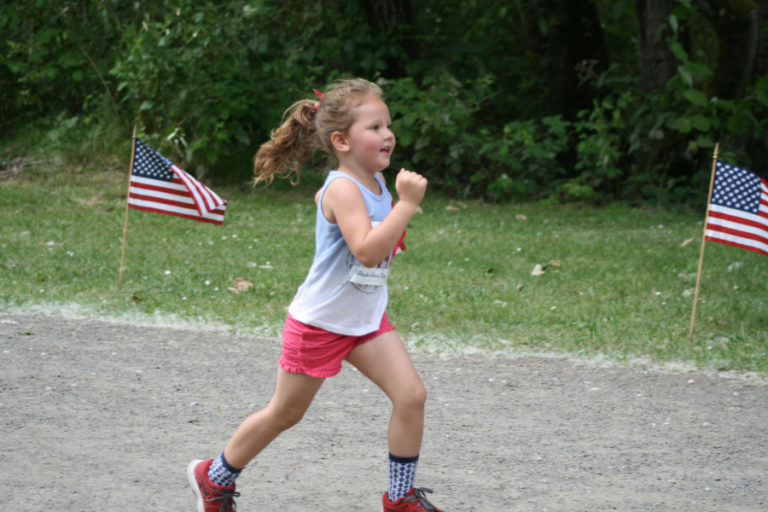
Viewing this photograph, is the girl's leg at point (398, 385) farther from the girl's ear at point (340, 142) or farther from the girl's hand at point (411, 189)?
the girl's ear at point (340, 142)

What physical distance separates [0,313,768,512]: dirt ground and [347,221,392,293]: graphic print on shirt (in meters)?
0.86

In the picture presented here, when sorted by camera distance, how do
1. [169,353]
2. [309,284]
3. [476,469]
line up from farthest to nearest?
[169,353], [476,469], [309,284]

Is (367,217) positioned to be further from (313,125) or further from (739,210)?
(739,210)

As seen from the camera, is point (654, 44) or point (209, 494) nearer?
point (209, 494)

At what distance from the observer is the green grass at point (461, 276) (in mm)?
6074

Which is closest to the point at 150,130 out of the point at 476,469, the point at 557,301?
the point at 557,301

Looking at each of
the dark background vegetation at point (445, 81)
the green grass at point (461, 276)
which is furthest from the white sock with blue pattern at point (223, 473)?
the dark background vegetation at point (445, 81)

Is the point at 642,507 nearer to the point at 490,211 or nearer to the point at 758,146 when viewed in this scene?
the point at 490,211

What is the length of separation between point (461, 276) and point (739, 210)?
2.45m

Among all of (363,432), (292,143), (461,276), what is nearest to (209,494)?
(363,432)

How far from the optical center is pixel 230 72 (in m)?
12.4

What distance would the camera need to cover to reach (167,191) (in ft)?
22.6

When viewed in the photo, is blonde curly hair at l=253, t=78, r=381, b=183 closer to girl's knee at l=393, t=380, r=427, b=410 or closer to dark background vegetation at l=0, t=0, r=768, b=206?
girl's knee at l=393, t=380, r=427, b=410

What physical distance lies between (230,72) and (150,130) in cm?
129
